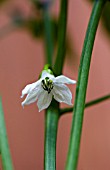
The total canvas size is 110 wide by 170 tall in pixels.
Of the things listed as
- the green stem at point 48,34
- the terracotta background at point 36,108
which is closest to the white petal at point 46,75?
the green stem at point 48,34

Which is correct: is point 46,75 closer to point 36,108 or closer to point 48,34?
point 48,34

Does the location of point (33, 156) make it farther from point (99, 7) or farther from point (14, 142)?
point (99, 7)

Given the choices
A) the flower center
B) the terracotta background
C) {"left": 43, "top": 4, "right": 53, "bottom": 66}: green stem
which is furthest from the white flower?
the terracotta background

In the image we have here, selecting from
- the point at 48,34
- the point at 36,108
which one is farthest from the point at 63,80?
the point at 36,108

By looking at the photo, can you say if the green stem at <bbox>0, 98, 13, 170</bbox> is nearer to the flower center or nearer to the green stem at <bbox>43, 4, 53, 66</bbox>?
the flower center

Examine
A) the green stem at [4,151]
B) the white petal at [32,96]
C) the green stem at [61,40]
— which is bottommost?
the green stem at [4,151]

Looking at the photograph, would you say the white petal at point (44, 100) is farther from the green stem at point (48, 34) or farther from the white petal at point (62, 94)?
the green stem at point (48, 34)
